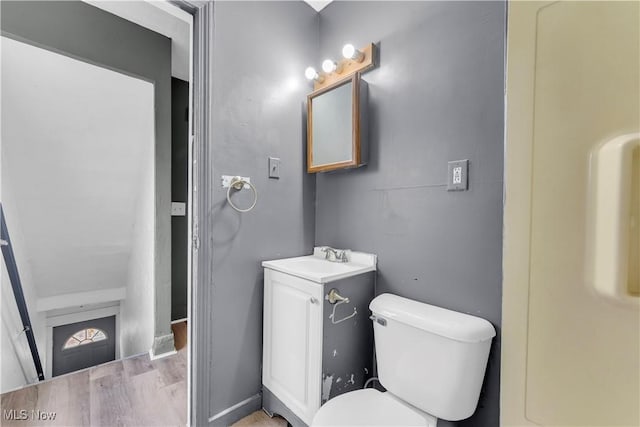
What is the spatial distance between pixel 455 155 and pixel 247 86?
1.07m

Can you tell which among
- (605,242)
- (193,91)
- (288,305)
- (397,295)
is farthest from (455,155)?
(193,91)

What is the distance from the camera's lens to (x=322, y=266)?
55.4 inches

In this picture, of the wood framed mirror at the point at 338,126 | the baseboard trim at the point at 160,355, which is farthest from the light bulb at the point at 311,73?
the baseboard trim at the point at 160,355

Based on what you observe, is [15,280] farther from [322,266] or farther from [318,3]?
[318,3]

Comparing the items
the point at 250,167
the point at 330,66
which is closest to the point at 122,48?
the point at 250,167

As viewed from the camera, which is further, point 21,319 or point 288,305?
point 21,319

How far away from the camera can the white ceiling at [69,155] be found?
5.90ft

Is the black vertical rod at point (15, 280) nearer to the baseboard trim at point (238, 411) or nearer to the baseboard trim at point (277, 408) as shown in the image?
the baseboard trim at point (238, 411)

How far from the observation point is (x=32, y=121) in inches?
73.9

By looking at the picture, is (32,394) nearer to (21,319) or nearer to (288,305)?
(21,319)

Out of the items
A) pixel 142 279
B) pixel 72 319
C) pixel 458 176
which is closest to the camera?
pixel 458 176

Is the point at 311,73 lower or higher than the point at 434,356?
higher

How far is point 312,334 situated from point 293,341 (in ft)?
0.50

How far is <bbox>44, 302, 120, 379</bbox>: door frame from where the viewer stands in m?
2.93
